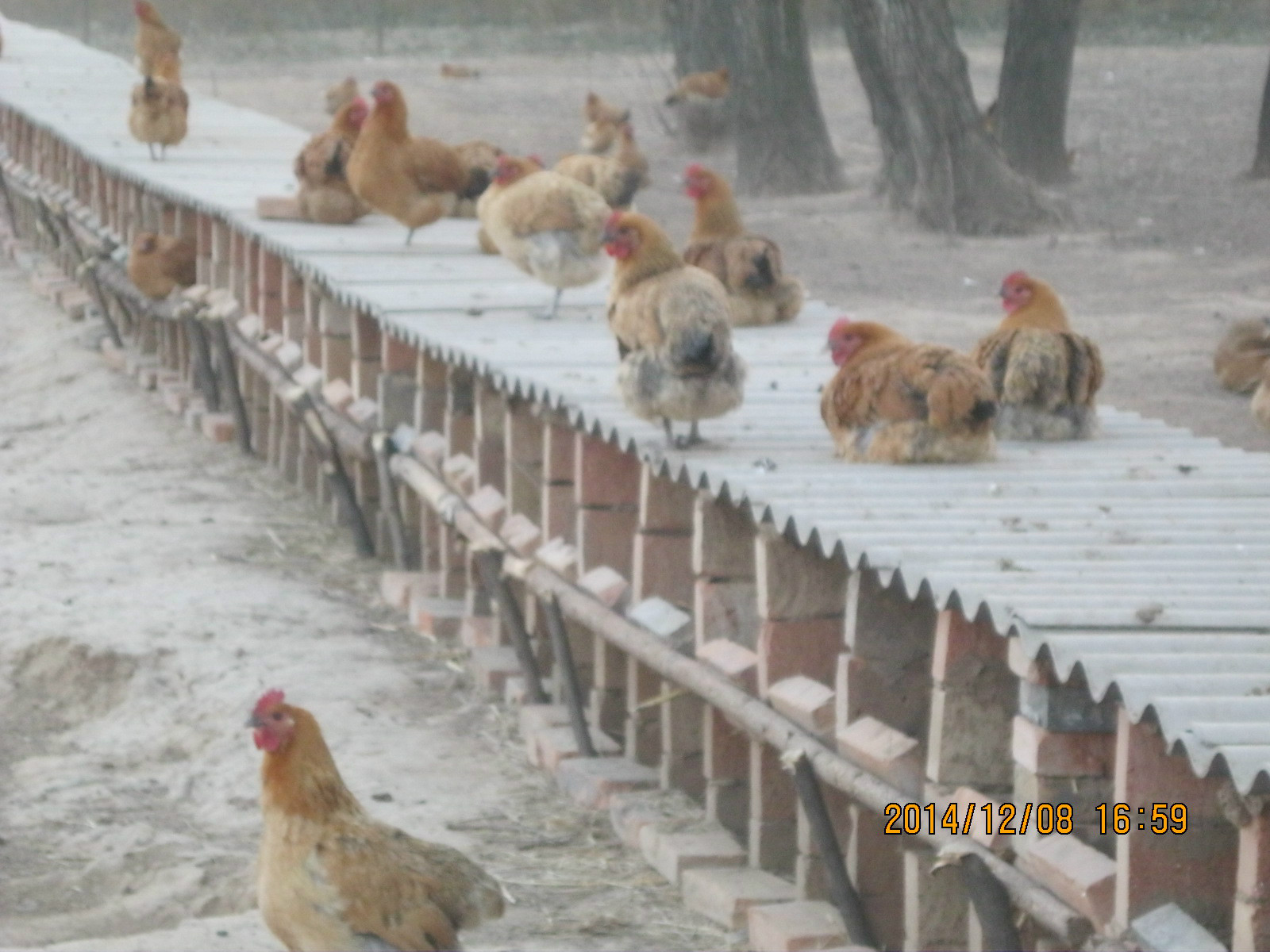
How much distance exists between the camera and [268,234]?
11133mm

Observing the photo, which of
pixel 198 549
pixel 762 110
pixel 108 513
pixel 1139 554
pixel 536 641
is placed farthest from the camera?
pixel 762 110

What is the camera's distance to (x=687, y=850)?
20.6 ft

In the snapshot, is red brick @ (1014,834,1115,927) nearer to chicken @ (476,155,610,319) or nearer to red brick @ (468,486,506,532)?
red brick @ (468,486,506,532)

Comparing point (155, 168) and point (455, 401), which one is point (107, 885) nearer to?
point (455, 401)

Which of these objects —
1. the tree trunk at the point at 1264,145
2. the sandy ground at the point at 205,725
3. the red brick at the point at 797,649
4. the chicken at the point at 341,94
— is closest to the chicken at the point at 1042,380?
the red brick at the point at 797,649

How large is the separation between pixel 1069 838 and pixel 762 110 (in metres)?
13.7

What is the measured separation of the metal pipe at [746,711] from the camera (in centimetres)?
462

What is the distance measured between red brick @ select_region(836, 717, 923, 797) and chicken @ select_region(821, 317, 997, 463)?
1.00 meters

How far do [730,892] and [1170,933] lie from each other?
188 centimetres

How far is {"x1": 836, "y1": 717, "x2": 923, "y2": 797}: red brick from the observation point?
5.29 metres

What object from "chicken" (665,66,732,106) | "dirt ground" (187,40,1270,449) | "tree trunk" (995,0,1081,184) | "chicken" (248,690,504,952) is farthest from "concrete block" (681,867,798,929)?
"chicken" (665,66,732,106)

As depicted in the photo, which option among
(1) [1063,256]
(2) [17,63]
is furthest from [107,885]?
(2) [17,63]

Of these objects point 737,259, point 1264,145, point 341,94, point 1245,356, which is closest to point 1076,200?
point 1264,145

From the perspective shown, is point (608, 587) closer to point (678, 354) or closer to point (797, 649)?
point (678, 354)
